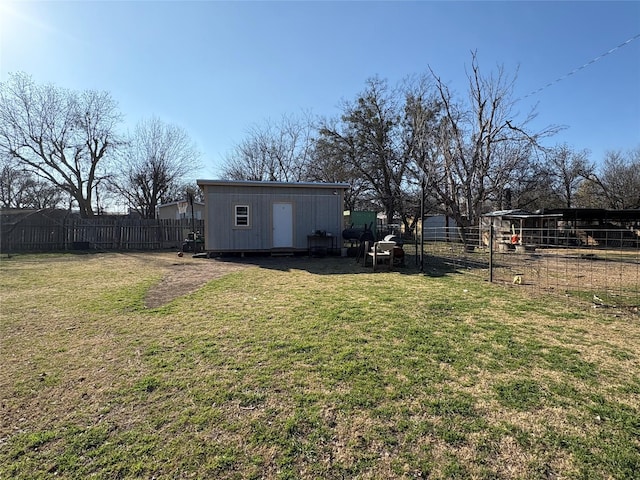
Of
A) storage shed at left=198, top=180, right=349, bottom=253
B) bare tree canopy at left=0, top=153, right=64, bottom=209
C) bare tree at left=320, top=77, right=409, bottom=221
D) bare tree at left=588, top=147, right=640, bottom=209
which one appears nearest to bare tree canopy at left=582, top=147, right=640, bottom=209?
bare tree at left=588, top=147, right=640, bottom=209

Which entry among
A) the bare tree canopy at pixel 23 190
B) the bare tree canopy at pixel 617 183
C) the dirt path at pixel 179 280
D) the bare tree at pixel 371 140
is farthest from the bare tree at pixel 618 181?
the bare tree canopy at pixel 23 190

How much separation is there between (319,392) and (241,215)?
10507 millimetres

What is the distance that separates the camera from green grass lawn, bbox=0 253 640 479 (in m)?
1.82

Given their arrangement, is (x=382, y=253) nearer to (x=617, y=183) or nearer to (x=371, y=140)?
(x=371, y=140)

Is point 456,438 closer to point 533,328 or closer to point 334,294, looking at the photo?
point 533,328

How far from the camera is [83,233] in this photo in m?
16.3

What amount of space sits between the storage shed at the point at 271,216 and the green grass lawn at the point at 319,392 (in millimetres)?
7415

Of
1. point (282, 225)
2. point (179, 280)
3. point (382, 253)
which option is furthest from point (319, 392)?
point (282, 225)

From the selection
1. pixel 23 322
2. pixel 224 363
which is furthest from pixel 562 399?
pixel 23 322

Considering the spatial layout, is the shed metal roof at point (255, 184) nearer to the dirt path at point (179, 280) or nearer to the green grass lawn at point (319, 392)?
the dirt path at point (179, 280)

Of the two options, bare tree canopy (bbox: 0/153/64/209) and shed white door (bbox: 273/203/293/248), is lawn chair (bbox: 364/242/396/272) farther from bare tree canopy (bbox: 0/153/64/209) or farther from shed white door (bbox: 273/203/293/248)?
bare tree canopy (bbox: 0/153/64/209)

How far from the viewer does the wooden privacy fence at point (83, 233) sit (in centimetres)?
1505

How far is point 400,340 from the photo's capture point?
358 cm

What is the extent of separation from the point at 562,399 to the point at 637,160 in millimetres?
33190
